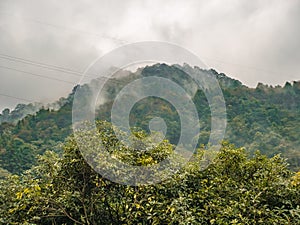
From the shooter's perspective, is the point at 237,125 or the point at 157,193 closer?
the point at 157,193

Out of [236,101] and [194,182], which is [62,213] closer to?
[194,182]

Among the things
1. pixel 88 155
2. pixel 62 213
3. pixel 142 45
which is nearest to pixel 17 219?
pixel 62 213

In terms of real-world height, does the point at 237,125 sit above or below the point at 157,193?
above

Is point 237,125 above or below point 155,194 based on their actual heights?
above

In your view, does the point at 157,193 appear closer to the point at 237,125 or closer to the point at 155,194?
the point at 155,194

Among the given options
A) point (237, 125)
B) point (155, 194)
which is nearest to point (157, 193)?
point (155, 194)

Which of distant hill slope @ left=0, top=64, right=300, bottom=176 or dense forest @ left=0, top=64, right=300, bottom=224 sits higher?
distant hill slope @ left=0, top=64, right=300, bottom=176

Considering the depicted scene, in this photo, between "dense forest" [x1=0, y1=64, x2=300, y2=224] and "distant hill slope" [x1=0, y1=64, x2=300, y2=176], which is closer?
"dense forest" [x1=0, y1=64, x2=300, y2=224]

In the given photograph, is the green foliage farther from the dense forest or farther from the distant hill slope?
the distant hill slope

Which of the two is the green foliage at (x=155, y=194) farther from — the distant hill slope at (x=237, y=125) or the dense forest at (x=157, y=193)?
the distant hill slope at (x=237, y=125)

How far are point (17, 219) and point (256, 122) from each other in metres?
37.4

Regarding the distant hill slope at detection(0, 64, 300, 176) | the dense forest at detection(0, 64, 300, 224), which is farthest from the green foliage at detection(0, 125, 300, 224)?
the distant hill slope at detection(0, 64, 300, 176)

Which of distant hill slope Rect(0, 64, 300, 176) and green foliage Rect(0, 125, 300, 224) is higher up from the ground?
distant hill slope Rect(0, 64, 300, 176)

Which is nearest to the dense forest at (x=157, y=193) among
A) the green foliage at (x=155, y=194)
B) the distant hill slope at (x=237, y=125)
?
the green foliage at (x=155, y=194)
